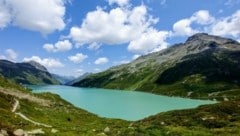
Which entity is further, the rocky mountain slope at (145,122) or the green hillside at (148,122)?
the rocky mountain slope at (145,122)

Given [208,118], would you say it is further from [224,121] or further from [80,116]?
[80,116]

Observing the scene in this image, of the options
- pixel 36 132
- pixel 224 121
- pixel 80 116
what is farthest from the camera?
pixel 80 116

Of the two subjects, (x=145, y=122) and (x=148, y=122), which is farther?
(x=148, y=122)

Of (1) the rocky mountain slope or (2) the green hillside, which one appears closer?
(2) the green hillside

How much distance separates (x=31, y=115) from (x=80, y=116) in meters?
17.0

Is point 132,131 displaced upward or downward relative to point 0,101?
downward

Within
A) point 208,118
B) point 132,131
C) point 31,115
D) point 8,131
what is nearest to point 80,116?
point 31,115

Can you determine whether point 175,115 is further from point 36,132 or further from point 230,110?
point 36,132

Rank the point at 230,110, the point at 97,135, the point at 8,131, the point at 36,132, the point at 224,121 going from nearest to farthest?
1. the point at 8,131
2. the point at 36,132
3. the point at 97,135
4. the point at 224,121
5. the point at 230,110

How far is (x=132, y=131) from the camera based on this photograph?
48.1 metres

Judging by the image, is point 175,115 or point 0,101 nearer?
point 0,101

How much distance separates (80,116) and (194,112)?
86.5 ft

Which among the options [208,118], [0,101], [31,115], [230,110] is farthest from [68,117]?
[230,110]

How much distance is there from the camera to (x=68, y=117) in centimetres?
8131
